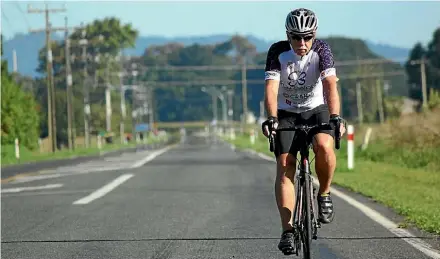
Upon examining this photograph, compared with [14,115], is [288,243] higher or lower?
lower

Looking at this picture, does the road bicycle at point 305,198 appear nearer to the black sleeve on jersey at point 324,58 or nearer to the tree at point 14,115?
the black sleeve on jersey at point 324,58

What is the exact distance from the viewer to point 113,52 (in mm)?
121188

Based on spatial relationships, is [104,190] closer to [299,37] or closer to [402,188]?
[402,188]

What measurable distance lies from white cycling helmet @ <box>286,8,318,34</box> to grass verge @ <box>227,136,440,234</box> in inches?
138

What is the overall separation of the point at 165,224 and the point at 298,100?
3.99m

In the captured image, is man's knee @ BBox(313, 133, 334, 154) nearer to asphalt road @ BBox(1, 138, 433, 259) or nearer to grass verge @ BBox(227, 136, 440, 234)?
asphalt road @ BBox(1, 138, 433, 259)

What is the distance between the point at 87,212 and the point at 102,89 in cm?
11112

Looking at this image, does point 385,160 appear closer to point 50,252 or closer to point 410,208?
point 410,208

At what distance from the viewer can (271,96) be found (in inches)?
310

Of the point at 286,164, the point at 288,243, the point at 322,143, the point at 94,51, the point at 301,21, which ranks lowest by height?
the point at 288,243

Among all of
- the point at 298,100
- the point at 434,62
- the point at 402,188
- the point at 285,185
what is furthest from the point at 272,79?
the point at 434,62

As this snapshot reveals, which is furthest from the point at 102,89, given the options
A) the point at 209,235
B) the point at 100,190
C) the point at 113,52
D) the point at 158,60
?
the point at 209,235

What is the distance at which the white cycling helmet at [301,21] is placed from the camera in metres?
7.70

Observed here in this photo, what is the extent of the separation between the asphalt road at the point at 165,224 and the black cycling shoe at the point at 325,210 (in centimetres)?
75
